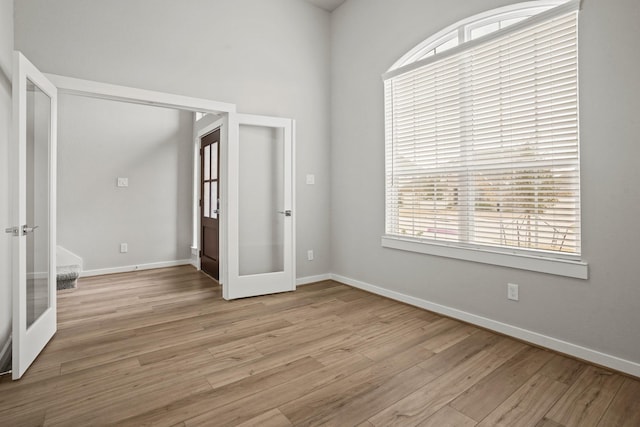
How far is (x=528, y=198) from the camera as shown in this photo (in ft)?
8.28

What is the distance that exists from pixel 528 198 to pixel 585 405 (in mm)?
1342

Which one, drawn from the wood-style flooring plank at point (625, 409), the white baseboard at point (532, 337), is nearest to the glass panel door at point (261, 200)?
the white baseboard at point (532, 337)

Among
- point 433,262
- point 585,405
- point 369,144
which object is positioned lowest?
point 585,405

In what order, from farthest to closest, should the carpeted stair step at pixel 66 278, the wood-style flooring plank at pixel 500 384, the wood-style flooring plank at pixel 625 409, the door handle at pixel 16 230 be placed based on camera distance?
the carpeted stair step at pixel 66 278 < the door handle at pixel 16 230 < the wood-style flooring plank at pixel 500 384 < the wood-style flooring plank at pixel 625 409

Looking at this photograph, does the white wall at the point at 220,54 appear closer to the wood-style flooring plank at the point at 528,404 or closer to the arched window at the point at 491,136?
the arched window at the point at 491,136

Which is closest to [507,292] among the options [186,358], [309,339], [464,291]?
[464,291]

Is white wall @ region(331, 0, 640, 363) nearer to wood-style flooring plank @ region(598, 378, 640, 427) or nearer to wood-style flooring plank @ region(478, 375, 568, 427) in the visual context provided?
wood-style flooring plank @ region(598, 378, 640, 427)

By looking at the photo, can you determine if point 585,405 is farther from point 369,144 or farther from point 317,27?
point 317,27

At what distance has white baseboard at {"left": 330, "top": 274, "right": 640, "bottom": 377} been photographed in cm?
209

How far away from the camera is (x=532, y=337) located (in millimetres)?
2480

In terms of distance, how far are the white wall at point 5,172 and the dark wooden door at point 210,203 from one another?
84.8 inches

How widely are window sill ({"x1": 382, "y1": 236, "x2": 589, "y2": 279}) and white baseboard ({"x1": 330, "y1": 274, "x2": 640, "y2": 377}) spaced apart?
1.52ft

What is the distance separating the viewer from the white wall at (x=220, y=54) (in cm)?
284

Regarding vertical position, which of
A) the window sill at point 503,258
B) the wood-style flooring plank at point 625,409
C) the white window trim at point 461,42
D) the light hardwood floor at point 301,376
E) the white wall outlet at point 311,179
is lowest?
the wood-style flooring plank at point 625,409
